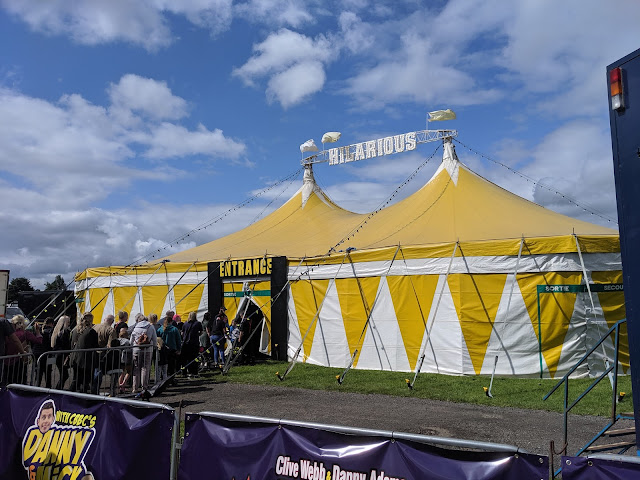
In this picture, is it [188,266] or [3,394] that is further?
[188,266]

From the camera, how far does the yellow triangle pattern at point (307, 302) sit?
1370cm

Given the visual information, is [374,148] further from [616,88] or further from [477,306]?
[616,88]

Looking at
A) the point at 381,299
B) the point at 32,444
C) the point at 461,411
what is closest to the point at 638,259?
the point at 32,444

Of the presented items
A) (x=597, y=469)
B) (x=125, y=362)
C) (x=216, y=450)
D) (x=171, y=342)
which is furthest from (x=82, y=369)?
(x=597, y=469)

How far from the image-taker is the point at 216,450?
363cm

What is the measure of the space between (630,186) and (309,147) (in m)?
17.5

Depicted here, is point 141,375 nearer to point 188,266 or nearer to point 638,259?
point 188,266

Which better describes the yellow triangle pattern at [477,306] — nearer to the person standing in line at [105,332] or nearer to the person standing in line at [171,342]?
the person standing in line at [171,342]

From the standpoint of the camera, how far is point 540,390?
9.69 m

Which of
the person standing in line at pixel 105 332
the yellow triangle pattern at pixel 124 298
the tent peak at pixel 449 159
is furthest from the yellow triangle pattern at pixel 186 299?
the tent peak at pixel 449 159

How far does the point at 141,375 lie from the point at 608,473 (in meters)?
8.42

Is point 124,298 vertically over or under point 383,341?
over

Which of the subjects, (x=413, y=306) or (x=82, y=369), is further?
(x=413, y=306)

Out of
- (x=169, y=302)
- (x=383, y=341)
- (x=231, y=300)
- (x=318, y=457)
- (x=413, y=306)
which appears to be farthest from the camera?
(x=169, y=302)
